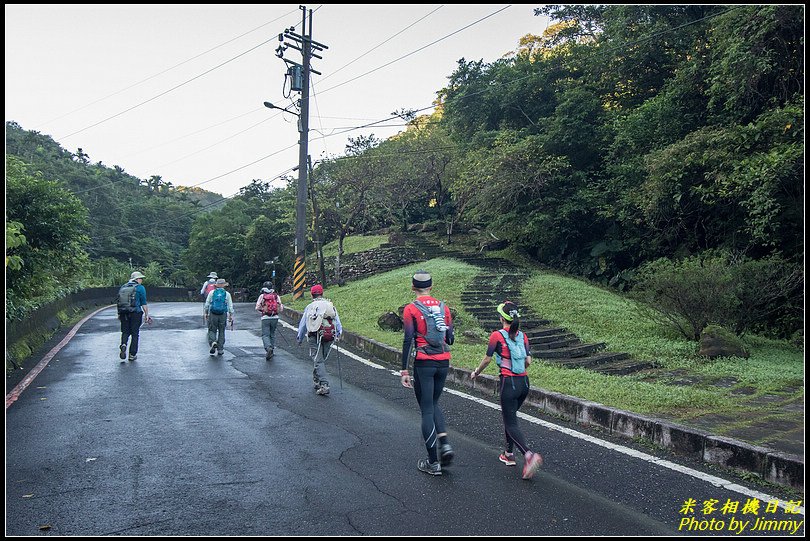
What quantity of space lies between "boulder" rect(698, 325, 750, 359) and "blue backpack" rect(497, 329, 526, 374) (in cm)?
707

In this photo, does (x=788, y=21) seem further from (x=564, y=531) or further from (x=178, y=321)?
(x=178, y=321)

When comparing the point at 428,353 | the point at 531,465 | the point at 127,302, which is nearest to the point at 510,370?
the point at 428,353

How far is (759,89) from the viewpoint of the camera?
16547 mm

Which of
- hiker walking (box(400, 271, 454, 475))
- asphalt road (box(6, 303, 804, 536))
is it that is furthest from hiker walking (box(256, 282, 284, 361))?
hiker walking (box(400, 271, 454, 475))

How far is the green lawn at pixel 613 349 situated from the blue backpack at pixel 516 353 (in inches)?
87.2

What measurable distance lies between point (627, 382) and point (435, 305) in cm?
457

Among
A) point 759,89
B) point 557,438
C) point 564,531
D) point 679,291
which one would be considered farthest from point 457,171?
point 564,531

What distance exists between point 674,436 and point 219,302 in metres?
9.43

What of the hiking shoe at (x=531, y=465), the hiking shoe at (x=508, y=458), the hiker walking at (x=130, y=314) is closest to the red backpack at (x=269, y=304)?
the hiker walking at (x=130, y=314)

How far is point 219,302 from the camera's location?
12.6 meters

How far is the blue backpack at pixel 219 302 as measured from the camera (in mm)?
12539

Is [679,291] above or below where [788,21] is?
below

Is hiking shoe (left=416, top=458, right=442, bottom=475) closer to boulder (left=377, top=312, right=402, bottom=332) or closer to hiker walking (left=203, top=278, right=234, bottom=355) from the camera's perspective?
hiker walking (left=203, top=278, right=234, bottom=355)

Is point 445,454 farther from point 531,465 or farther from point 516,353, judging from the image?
point 516,353
